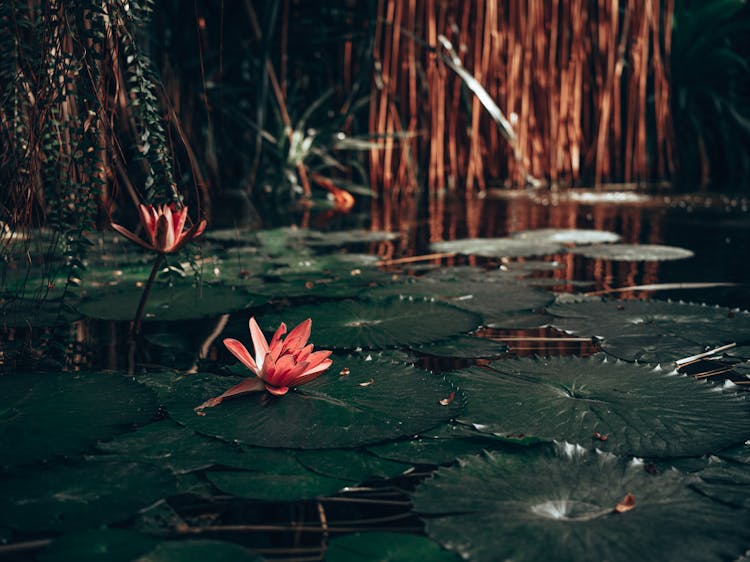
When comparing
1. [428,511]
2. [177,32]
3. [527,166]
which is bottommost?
[428,511]

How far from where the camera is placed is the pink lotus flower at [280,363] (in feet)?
3.52

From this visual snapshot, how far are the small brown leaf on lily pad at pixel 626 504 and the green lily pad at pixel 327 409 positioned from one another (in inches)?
11.2

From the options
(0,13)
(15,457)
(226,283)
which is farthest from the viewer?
(226,283)

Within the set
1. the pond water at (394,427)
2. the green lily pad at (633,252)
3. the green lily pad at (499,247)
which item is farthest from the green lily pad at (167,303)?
the green lily pad at (633,252)

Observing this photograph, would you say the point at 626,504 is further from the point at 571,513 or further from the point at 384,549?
the point at 384,549

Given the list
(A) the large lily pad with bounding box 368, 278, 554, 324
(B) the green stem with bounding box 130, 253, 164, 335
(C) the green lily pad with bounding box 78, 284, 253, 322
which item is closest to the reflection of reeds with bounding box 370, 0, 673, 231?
(A) the large lily pad with bounding box 368, 278, 554, 324

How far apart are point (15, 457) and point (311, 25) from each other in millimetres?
3676

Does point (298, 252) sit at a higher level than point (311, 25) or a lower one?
lower

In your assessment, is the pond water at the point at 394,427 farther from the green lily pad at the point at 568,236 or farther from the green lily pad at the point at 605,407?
the green lily pad at the point at 568,236

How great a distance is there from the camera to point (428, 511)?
784 mm

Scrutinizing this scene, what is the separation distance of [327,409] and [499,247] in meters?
1.50

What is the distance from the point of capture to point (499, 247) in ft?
8.05

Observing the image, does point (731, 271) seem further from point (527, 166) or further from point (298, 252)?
point (527, 166)

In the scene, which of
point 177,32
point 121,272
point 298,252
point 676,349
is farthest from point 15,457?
point 177,32
